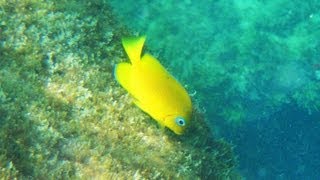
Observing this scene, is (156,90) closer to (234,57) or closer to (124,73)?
(124,73)

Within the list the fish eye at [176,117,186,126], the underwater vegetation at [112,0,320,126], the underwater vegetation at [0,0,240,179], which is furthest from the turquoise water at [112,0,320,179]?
the fish eye at [176,117,186,126]

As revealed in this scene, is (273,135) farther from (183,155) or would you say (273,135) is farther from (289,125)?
(183,155)

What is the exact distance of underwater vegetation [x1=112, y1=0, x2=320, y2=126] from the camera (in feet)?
23.6

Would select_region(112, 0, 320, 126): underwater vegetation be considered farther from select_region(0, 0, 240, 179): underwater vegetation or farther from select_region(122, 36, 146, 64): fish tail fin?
select_region(122, 36, 146, 64): fish tail fin

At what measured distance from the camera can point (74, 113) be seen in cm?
297

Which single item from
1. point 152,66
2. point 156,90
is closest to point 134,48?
point 152,66

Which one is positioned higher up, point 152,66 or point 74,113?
point 152,66

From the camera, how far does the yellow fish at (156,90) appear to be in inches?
104

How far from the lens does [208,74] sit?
716 centimetres

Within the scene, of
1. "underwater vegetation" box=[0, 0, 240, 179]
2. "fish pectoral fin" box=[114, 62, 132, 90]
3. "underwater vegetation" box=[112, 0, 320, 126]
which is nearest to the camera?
"underwater vegetation" box=[0, 0, 240, 179]

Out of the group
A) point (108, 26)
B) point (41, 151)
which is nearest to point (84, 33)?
point (108, 26)

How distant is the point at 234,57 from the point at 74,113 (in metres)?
4.89

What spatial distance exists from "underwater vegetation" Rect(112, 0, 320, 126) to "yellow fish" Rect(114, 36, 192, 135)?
14.2ft

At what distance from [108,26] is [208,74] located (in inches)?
145
